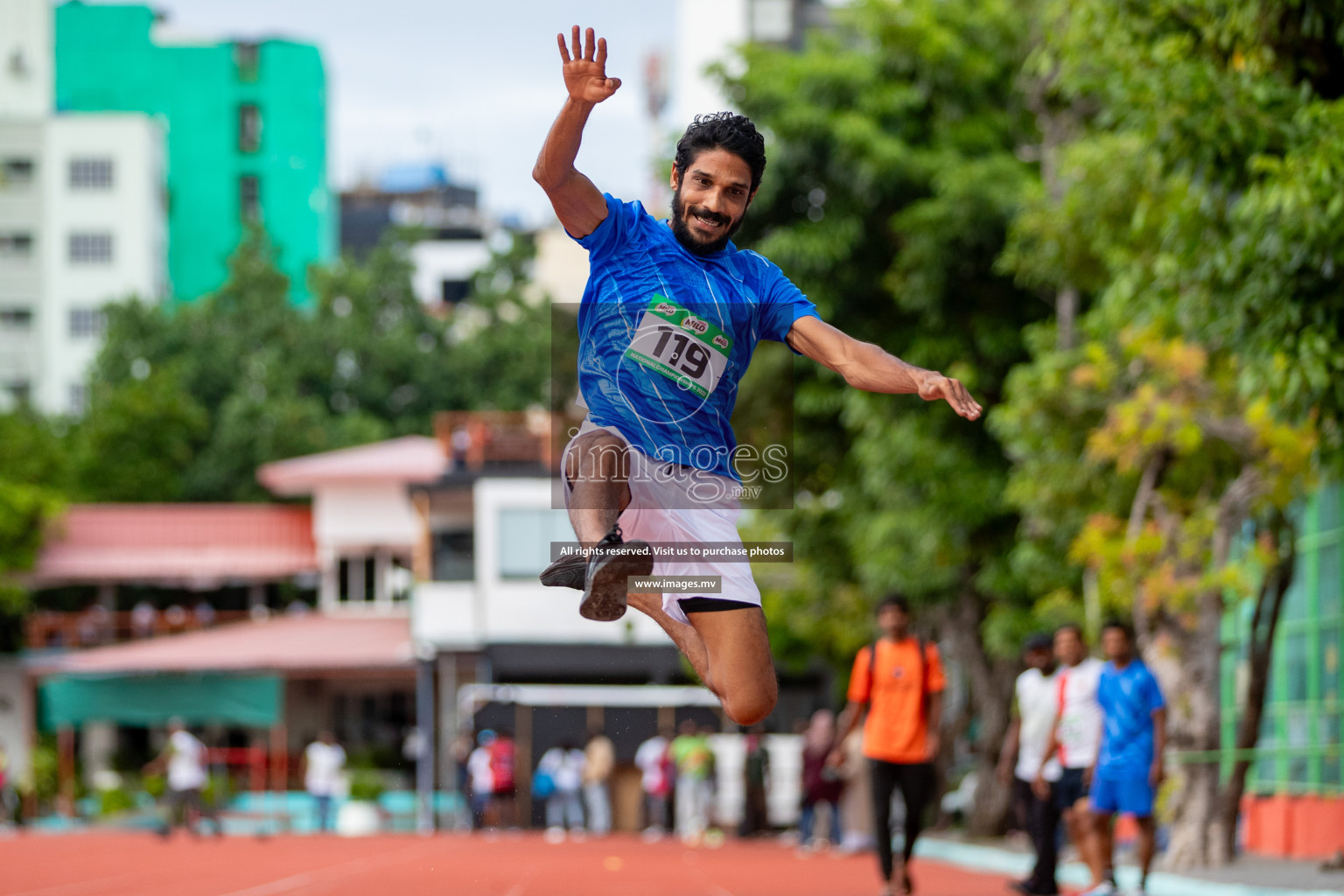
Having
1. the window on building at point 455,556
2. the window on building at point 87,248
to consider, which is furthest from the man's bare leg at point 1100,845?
the window on building at point 87,248

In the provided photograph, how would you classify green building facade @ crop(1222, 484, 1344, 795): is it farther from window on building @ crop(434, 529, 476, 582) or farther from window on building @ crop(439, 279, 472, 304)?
window on building @ crop(439, 279, 472, 304)

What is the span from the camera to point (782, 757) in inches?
1257

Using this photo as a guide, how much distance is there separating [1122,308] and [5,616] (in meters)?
35.5

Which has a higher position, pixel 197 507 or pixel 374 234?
pixel 374 234

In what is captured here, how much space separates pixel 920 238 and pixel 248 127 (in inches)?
2049

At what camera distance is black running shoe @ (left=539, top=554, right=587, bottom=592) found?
18.1 ft

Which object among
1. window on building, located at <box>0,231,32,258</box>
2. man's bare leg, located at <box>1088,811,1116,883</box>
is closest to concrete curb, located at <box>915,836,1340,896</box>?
man's bare leg, located at <box>1088,811,1116,883</box>

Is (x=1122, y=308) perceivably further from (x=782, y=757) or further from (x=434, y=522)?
(x=434, y=522)

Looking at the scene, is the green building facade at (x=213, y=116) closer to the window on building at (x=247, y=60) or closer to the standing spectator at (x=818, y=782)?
the window on building at (x=247, y=60)

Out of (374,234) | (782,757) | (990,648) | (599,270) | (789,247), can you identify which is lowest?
(782,757)

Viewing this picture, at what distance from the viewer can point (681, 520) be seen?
576cm

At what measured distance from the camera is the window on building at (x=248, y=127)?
68.8 metres

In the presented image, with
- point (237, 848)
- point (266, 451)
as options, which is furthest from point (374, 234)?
point (237, 848)

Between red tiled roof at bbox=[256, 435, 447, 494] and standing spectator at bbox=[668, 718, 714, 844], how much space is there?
1744cm
